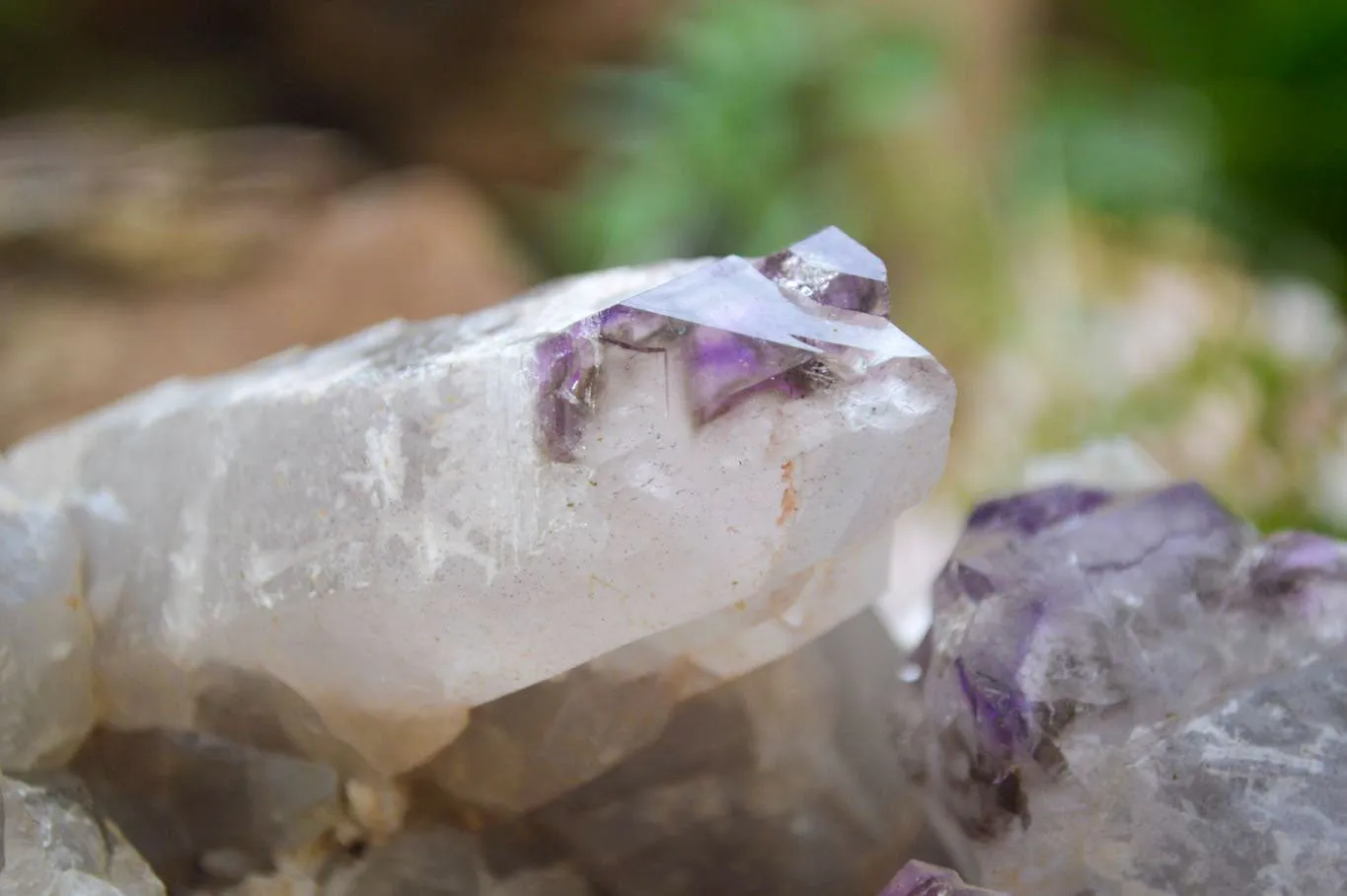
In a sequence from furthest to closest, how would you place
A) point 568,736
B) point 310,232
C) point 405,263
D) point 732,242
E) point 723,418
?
1. point 732,242
2. point 310,232
3. point 405,263
4. point 568,736
5. point 723,418

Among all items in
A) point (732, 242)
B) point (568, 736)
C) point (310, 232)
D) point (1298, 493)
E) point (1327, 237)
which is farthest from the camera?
point (1327, 237)

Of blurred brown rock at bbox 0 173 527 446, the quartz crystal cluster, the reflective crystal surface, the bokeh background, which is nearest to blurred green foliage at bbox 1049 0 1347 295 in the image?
the bokeh background

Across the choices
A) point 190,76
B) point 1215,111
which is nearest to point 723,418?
point 1215,111

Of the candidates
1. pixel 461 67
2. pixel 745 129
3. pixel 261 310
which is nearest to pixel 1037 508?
pixel 261 310

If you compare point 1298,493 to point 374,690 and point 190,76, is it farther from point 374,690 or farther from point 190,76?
point 190,76

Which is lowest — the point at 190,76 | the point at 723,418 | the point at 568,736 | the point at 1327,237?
the point at 1327,237

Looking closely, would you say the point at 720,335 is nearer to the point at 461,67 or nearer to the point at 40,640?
the point at 40,640

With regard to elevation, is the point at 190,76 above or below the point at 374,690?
below

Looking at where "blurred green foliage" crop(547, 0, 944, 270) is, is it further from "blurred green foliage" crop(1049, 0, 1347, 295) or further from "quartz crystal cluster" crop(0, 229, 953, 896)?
"quartz crystal cluster" crop(0, 229, 953, 896)
